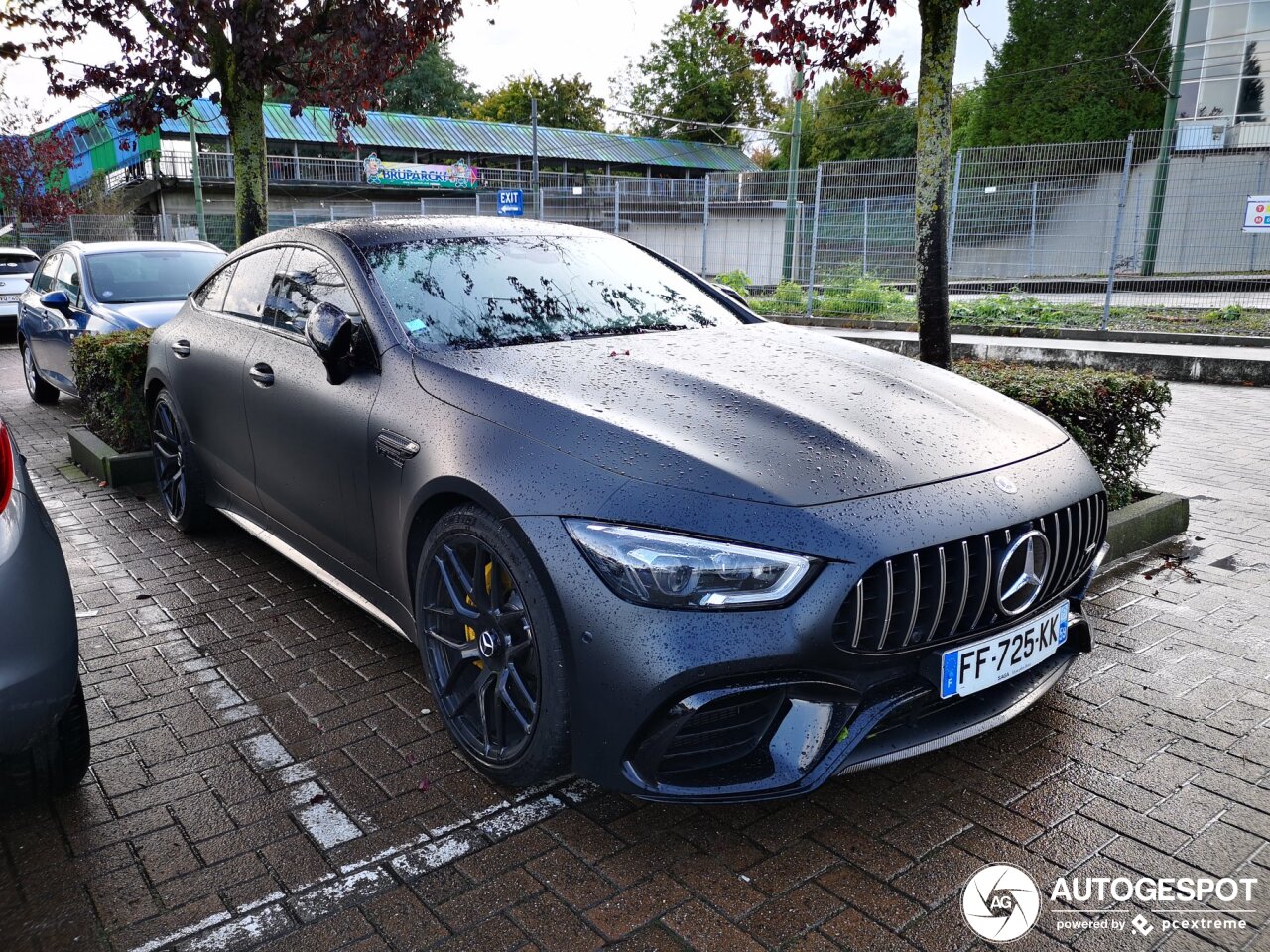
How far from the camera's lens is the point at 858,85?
6531 mm

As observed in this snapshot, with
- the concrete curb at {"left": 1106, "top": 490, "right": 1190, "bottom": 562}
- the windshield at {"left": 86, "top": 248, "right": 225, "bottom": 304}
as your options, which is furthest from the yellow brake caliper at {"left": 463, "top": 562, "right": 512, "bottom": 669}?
the windshield at {"left": 86, "top": 248, "right": 225, "bottom": 304}

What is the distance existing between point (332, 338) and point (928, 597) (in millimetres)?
2038

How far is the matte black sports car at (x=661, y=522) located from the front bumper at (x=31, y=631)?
94cm

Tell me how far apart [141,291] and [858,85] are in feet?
21.3

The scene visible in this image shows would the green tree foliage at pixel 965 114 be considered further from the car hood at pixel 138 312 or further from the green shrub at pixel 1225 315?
the car hood at pixel 138 312

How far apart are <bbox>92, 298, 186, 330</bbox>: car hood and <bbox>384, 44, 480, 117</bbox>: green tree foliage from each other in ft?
220

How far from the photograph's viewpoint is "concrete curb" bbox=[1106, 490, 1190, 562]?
461cm

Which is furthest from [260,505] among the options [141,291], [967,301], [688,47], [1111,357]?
[688,47]

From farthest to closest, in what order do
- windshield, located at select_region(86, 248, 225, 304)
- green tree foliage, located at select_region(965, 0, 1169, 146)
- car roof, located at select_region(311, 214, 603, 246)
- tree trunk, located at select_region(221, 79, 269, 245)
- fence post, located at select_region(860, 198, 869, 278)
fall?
1. green tree foliage, located at select_region(965, 0, 1169, 146)
2. fence post, located at select_region(860, 198, 869, 278)
3. windshield, located at select_region(86, 248, 225, 304)
4. tree trunk, located at select_region(221, 79, 269, 245)
5. car roof, located at select_region(311, 214, 603, 246)

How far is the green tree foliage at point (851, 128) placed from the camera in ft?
187

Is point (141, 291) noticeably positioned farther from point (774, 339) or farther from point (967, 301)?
point (967, 301)

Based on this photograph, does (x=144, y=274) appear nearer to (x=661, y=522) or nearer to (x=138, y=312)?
(x=138, y=312)

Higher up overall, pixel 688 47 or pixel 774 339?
pixel 688 47

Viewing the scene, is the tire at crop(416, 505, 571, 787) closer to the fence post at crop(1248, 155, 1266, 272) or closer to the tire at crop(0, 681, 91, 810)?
the tire at crop(0, 681, 91, 810)
